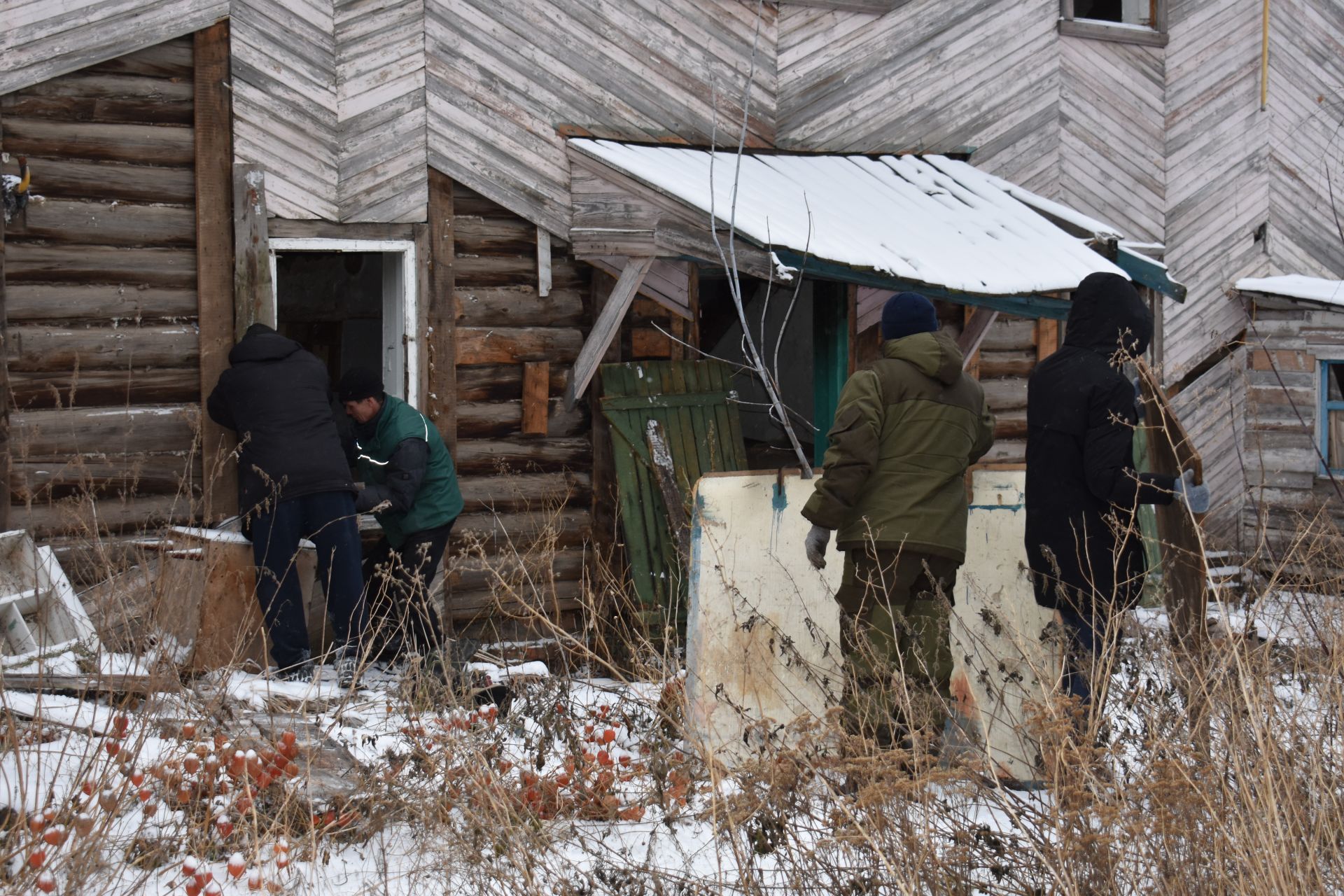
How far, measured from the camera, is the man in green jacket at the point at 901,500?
15.5 feet

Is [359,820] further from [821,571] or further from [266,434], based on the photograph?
[266,434]

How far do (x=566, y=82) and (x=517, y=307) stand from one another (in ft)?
4.50

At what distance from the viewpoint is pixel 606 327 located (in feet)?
23.5

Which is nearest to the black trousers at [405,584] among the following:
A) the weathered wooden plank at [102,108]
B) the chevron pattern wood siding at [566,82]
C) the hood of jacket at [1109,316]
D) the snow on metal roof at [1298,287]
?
the chevron pattern wood siding at [566,82]

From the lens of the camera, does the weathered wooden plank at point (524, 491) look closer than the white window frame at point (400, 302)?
No

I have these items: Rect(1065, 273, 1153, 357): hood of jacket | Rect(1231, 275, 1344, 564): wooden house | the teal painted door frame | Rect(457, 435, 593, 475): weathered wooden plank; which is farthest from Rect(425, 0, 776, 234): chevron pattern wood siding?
Rect(1231, 275, 1344, 564): wooden house

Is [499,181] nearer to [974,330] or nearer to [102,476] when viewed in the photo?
[102,476]

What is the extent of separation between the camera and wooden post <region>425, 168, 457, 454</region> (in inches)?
285

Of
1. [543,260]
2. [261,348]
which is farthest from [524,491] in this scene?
[261,348]

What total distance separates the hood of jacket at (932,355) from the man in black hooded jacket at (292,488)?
2.76 meters

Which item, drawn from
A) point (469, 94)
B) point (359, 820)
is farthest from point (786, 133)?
point (359, 820)

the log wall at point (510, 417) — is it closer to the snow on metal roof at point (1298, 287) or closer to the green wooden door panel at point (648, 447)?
the green wooden door panel at point (648, 447)

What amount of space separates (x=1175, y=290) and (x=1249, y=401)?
107 inches

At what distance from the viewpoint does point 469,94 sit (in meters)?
7.36
